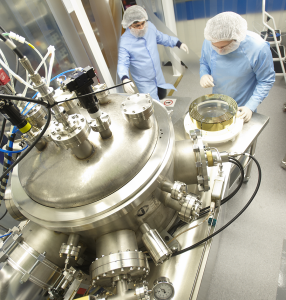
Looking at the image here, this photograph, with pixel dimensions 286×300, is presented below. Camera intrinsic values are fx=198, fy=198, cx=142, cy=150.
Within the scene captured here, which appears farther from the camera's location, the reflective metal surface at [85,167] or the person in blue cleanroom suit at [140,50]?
the person in blue cleanroom suit at [140,50]

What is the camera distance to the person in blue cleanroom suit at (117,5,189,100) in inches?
78.6

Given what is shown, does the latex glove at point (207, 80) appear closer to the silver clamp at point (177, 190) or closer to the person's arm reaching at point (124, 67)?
the person's arm reaching at point (124, 67)

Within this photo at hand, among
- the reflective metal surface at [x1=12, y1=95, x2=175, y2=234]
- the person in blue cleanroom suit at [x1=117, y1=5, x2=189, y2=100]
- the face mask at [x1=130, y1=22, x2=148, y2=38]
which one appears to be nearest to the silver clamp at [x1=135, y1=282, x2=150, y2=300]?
the reflective metal surface at [x1=12, y1=95, x2=175, y2=234]

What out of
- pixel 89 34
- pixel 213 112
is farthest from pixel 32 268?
pixel 89 34

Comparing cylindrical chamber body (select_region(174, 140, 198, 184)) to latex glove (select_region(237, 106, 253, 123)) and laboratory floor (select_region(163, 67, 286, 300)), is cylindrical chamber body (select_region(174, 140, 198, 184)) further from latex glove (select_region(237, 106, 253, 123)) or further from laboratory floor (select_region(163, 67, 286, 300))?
laboratory floor (select_region(163, 67, 286, 300))

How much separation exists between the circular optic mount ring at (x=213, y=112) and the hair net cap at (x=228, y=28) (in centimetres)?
41

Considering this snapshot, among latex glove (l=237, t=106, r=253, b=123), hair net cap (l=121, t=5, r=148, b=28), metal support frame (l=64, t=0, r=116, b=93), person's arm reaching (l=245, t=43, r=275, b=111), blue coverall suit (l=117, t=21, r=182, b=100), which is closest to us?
latex glove (l=237, t=106, r=253, b=123)

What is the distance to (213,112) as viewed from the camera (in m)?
1.28

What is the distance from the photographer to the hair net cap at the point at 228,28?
50.2 inches

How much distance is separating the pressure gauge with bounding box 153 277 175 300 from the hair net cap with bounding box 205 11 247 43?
145cm

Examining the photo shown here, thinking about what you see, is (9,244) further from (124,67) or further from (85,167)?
(124,67)

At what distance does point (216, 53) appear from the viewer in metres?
1.53

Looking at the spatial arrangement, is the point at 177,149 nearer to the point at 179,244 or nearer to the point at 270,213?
the point at 179,244

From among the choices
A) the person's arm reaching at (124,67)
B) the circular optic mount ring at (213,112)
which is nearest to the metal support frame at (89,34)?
the person's arm reaching at (124,67)
